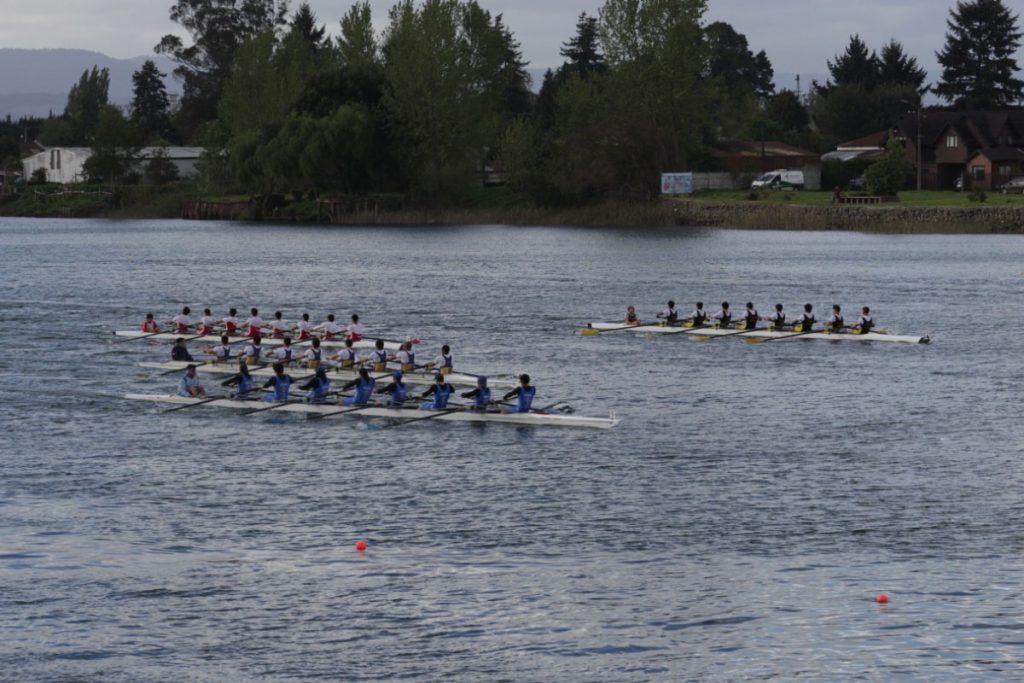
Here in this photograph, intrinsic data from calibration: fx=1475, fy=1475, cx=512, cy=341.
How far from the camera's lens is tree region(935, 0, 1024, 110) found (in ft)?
487

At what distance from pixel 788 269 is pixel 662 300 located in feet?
51.8

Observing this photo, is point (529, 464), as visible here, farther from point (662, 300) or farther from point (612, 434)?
point (662, 300)

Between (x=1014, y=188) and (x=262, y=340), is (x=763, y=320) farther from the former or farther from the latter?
(x=1014, y=188)

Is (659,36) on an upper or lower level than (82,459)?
upper

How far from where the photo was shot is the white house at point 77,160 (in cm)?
16300

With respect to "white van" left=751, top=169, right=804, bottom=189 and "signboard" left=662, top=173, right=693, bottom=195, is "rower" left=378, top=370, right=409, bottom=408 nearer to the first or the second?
"signboard" left=662, top=173, right=693, bottom=195

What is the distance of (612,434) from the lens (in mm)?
38719

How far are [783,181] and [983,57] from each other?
3653 centimetres

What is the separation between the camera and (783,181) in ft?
418

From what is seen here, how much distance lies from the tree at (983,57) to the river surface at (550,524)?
99.1 metres

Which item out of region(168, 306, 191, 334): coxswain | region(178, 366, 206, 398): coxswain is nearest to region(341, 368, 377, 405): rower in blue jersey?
region(178, 366, 206, 398): coxswain

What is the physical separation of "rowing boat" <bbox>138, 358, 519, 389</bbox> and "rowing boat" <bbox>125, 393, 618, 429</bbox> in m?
2.61

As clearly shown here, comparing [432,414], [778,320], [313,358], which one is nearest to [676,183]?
[778,320]

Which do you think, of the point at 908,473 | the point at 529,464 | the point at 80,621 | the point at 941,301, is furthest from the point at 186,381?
the point at 941,301
